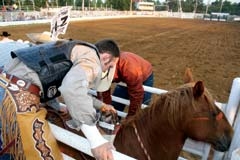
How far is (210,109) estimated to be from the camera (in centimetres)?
184

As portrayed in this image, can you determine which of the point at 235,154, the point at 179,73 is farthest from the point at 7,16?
the point at 235,154

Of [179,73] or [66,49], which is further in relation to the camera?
[179,73]

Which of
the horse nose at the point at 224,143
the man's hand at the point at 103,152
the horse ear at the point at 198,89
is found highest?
the horse ear at the point at 198,89

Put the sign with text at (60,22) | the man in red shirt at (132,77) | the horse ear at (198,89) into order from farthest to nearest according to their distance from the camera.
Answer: the sign with text at (60,22)
the man in red shirt at (132,77)
the horse ear at (198,89)

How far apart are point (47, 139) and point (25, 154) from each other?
180 mm

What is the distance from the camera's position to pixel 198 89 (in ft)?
5.87

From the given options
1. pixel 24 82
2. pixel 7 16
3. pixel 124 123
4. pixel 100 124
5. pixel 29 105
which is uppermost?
pixel 24 82

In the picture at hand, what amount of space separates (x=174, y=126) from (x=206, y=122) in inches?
8.8

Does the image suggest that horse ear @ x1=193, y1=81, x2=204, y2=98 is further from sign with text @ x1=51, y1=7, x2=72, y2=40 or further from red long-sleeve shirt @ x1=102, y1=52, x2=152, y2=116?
sign with text @ x1=51, y1=7, x2=72, y2=40

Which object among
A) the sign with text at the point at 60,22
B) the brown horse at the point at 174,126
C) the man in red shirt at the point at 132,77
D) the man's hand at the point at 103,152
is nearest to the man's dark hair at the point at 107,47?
the brown horse at the point at 174,126

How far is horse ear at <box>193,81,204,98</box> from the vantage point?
1761 mm

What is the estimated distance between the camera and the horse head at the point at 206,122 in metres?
1.84

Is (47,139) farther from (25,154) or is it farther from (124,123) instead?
(124,123)

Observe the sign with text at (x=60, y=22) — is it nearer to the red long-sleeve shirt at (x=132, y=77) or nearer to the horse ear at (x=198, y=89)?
the red long-sleeve shirt at (x=132, y=77)
